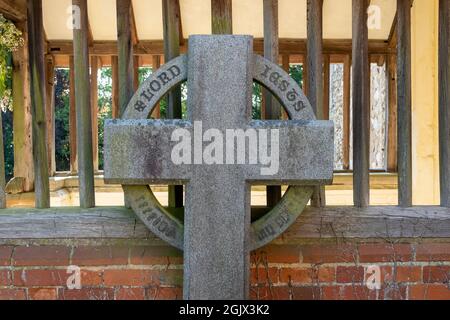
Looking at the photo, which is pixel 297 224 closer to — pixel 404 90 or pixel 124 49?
pixel 404 90

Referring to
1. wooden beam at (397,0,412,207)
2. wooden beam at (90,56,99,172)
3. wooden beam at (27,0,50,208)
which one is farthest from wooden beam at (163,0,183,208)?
wooden beam at (90,56,99,172)

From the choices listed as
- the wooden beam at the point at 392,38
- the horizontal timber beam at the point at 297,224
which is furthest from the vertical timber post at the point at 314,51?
the wooden beam at the point at 392,38

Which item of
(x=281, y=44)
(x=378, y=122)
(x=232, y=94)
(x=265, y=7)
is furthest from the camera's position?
(x=378, y=122)

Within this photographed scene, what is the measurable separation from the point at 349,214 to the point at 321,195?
0.16 metres

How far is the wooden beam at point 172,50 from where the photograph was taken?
2182mm

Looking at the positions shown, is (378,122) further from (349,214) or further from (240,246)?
(240,246)

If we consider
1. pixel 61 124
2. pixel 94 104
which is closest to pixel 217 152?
pixel 94 104

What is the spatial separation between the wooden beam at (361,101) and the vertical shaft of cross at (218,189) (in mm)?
631

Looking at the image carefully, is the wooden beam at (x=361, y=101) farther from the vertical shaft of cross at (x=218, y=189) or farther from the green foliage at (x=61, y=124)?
the green foliage at (x=61, y=124)

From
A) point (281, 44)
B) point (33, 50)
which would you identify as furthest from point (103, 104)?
point (33, 50)

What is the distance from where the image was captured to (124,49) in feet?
7.25

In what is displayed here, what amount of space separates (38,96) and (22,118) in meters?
2.39

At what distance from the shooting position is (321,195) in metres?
2.27

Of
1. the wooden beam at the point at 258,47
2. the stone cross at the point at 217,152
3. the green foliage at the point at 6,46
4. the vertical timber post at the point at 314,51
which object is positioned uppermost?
Result: the wooden beam at the point at 258,47
